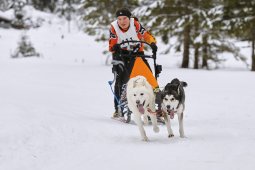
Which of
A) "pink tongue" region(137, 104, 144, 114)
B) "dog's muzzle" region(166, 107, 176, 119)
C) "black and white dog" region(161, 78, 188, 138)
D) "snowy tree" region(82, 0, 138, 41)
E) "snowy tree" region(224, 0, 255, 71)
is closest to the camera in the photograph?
"black and white dog" region(161, 78, 188, 138)

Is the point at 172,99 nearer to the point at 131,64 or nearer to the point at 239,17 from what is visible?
the point at 131,64

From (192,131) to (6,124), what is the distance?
297cm

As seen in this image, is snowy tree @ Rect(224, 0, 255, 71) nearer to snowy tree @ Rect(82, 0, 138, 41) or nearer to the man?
snowy tree @ Rect(82, 0, 138, 41)

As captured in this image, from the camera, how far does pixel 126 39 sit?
796 cm

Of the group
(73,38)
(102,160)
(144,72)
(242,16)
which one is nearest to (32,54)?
(73,38)

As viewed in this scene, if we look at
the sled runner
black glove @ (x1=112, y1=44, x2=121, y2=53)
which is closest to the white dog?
the sled runner

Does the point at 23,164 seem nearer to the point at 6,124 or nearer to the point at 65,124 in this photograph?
the point at 6,124

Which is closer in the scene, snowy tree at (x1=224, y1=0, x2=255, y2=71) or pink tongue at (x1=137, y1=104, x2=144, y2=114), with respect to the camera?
pink tongue at (x1=137, y1=104, x2=144, y2=114)

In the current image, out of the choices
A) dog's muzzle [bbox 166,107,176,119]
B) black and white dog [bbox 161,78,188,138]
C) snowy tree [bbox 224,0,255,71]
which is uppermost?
snowy tree [bbox 224,0,255,71]

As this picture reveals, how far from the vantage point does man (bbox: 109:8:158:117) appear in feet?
25.0

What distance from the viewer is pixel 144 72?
7.53 m

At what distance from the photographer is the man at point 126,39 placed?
7.62 metres

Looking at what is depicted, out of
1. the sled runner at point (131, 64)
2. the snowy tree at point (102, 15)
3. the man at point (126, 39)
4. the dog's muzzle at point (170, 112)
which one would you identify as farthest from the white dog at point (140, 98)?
the snowy tree at point (102, 15)

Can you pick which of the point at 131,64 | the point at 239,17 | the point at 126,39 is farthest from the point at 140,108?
the point at 239,17
